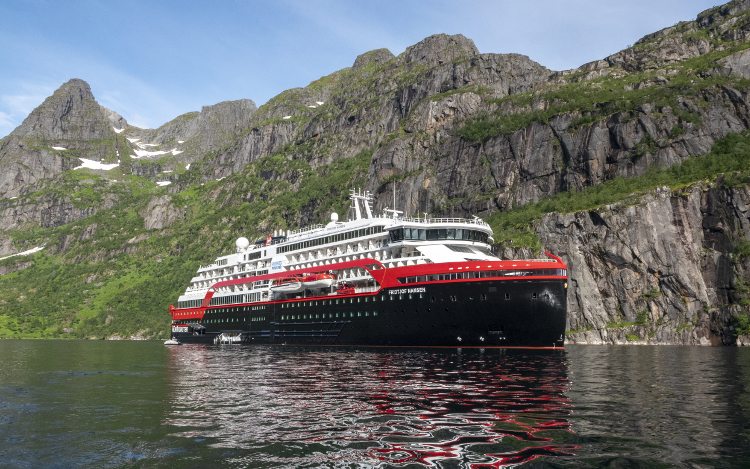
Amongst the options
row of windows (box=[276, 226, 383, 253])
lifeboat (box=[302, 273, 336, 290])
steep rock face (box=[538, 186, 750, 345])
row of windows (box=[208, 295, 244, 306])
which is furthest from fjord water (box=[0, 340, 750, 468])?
steep rock face (box=[538, 186, 750, 345])

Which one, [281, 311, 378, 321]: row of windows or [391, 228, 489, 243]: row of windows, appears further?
[391, 228, 489, 243]: row of windows

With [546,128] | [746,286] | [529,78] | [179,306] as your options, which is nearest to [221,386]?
[179,306]

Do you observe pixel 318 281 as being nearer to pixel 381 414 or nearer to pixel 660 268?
pixel 381 414

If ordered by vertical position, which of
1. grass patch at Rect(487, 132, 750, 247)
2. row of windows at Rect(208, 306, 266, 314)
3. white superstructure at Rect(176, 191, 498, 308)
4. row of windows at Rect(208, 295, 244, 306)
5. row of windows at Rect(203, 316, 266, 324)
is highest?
grass patch at Rect(487, 132, 750, 247)

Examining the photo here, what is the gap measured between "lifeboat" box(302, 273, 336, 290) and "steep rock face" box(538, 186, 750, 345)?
50958mm

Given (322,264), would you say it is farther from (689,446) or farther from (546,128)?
(546,128)

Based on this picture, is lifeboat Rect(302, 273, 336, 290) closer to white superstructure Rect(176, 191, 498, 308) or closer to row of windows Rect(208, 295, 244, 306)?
white superstructure Rect(176, 191, 498, 308)

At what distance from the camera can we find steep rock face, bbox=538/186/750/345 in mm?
89625

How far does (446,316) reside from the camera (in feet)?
171

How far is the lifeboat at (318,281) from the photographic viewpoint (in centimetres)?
6544

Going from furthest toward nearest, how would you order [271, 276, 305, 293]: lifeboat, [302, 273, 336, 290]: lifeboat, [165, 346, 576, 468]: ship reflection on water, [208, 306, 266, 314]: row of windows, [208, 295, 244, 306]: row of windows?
[208, 295, 244, 306]: row of windows < [208, 306, 266, 314]: row of windows < [271, 276, 305, 293]: lifeboat < [302, 273, 336, 290]: lifeboat < [165, 346, 576, 468]: ship reflection on water

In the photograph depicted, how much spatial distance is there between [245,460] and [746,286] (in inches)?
3672

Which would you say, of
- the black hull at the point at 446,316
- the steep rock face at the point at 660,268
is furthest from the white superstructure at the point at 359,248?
the steep rock face at the point at 660,268

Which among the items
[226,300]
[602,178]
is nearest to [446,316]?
[226,300]
